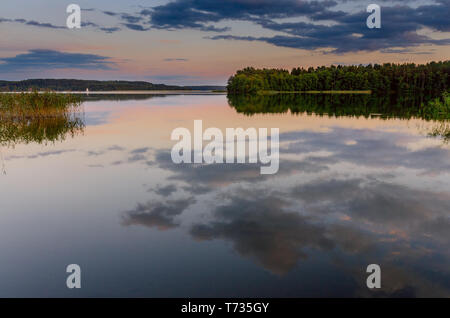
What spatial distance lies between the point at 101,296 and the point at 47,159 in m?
10.4

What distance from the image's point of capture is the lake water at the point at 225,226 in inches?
203

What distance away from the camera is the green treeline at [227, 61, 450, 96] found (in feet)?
379

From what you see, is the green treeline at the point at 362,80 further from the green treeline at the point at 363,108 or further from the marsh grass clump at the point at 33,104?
the marsh grass clump at the point at 33,104

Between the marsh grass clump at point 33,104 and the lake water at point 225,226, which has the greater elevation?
the marsh grass clump at point 33,104

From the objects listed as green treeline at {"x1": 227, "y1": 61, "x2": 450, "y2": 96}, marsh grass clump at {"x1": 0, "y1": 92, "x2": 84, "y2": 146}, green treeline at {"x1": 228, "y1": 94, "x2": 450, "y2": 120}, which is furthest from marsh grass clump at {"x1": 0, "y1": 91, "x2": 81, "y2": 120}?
green treeline at {"x1": 227, "y1": 61, "x2": 450, "y2": 96}

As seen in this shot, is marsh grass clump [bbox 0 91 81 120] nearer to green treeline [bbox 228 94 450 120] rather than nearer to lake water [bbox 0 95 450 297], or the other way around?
lake water [bbox 0 95 450 297]

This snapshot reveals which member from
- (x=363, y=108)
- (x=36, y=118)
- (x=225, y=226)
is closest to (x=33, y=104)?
(x=36, y=118)

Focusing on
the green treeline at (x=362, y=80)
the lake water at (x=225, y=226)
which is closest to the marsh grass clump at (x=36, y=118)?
the lake water at (x=225, y=226)

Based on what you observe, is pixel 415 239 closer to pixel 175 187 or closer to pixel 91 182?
pixel 175 187

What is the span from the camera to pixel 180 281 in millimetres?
5164

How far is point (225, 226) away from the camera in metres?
7.11

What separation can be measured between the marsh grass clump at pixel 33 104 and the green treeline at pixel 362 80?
343 feet

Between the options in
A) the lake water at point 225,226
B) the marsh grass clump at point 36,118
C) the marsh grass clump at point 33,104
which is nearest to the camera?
the lake water at point 225,226

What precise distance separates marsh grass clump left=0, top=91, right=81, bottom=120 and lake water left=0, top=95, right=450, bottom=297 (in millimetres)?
11903
